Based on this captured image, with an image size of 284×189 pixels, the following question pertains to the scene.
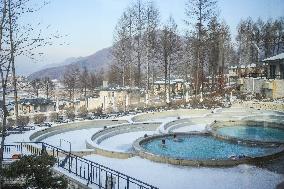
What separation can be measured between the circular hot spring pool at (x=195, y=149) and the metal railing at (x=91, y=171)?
309cm

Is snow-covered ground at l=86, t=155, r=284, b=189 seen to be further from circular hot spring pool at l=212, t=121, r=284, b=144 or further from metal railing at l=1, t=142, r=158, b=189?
circular hot spring pool at l=212, t=121, r=284, b=144

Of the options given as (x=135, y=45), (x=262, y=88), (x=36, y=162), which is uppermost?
(x=135, y=45)

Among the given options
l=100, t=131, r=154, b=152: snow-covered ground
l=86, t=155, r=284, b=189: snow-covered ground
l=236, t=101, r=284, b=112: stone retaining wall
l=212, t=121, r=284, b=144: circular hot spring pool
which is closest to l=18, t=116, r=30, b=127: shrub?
l=100, t=131, r=154, b=152: snow-covered ground

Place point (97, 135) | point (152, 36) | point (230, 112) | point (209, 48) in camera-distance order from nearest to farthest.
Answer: point (97, 135) → point (230, 112) → point (152, 36) → point (209, 48)

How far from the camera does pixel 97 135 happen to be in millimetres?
21547

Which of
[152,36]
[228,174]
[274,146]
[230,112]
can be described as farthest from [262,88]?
[228,174]

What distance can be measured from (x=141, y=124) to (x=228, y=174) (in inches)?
497

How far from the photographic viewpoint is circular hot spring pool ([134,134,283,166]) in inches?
595

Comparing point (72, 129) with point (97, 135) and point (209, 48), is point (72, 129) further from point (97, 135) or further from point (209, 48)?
point (209, 48)

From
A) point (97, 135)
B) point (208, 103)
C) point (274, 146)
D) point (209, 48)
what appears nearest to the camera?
point (274, 146)

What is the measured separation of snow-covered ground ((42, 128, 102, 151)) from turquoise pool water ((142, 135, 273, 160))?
4.22 m

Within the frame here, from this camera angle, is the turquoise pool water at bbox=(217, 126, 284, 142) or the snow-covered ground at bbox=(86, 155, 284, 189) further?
the turquoise pool water at bbox=(217, 126, 284, 142)

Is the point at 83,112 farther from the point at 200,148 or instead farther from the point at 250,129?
the point at 200,148

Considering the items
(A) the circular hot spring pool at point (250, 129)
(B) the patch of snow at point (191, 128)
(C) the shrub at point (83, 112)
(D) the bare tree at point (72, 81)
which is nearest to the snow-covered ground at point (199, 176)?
(A) the circular hot spring pool at point (250, 129)
